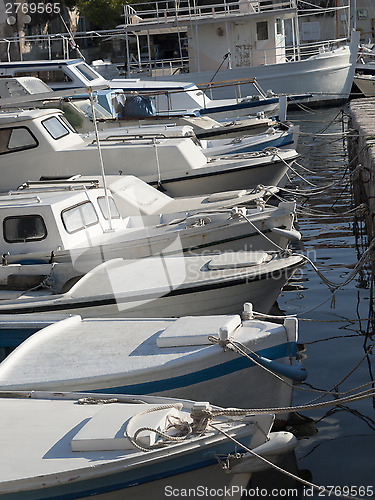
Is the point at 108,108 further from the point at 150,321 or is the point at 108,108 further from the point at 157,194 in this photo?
the point at 150,321

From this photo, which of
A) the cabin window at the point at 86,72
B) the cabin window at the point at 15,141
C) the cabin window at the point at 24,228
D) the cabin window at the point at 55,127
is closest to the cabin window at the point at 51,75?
the cabin window at the point at 86,72

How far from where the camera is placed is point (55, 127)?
14.3m

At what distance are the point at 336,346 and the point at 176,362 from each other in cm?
342

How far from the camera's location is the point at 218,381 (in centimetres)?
698

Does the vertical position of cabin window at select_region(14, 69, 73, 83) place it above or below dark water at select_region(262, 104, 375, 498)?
above

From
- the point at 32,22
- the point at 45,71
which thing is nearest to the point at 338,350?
the point at 45,71

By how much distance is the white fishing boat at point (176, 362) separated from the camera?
22.0 ft

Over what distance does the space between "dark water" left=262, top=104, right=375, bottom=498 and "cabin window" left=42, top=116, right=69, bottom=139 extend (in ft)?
16.1

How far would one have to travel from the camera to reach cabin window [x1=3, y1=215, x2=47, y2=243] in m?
10.3

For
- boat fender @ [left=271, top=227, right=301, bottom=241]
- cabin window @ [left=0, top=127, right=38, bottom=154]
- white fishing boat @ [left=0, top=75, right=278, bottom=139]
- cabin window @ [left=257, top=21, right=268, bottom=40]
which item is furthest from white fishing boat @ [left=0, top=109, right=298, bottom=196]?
cabin window @ [left=257, top=21, right=268, bottom=40]

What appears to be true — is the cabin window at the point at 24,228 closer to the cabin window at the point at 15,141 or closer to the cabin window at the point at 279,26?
the cabin window at the point at 15,141

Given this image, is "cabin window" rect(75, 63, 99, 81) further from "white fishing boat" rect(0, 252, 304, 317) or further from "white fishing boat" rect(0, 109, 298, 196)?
"white fishing boat" rect(0, 252, 304, 317)

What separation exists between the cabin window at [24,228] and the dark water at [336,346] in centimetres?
358
